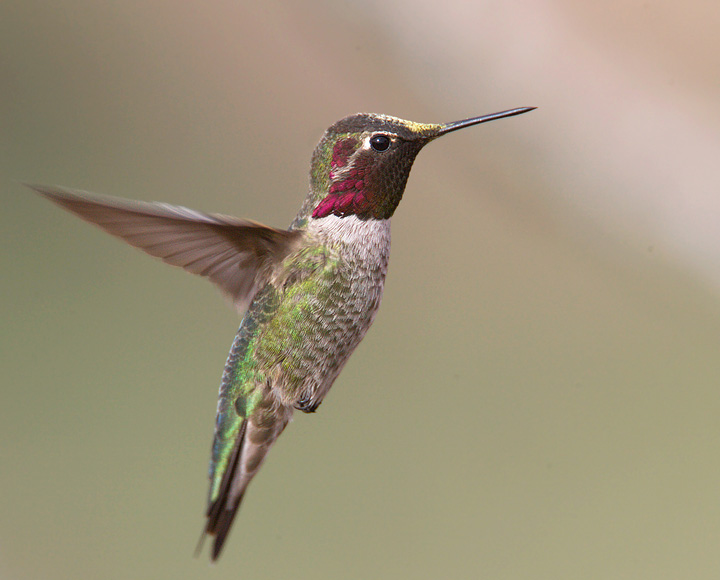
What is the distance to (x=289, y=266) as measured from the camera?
562 mm

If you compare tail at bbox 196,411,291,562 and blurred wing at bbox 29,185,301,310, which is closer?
blurred wing at bbox 29,185,301,310

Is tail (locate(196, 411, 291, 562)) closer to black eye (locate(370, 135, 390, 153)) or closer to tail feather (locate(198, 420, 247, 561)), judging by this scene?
tail feather (locate(198, 420, 247, 561))

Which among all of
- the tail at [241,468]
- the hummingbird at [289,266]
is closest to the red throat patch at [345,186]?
the hummingbird at [289,266]

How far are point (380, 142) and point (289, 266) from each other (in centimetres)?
13

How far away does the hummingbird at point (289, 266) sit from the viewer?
489 mm

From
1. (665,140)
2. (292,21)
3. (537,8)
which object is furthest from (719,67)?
(292,21)

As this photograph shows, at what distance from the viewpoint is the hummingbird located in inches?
19.3

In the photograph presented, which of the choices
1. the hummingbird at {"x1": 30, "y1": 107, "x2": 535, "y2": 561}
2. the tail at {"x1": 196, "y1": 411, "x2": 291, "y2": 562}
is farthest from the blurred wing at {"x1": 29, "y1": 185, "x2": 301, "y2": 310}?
the tail at {"x1": 196, "y1": 411, "x2": 291, "y2": 562}

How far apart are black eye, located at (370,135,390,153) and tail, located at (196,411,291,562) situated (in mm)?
245

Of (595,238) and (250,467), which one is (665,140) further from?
(250,467)

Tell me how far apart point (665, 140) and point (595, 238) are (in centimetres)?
35

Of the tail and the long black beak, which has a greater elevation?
the long black beak

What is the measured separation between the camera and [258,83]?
125 centimetres

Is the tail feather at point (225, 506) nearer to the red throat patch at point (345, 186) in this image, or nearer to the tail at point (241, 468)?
the tail at point (241, 468)
